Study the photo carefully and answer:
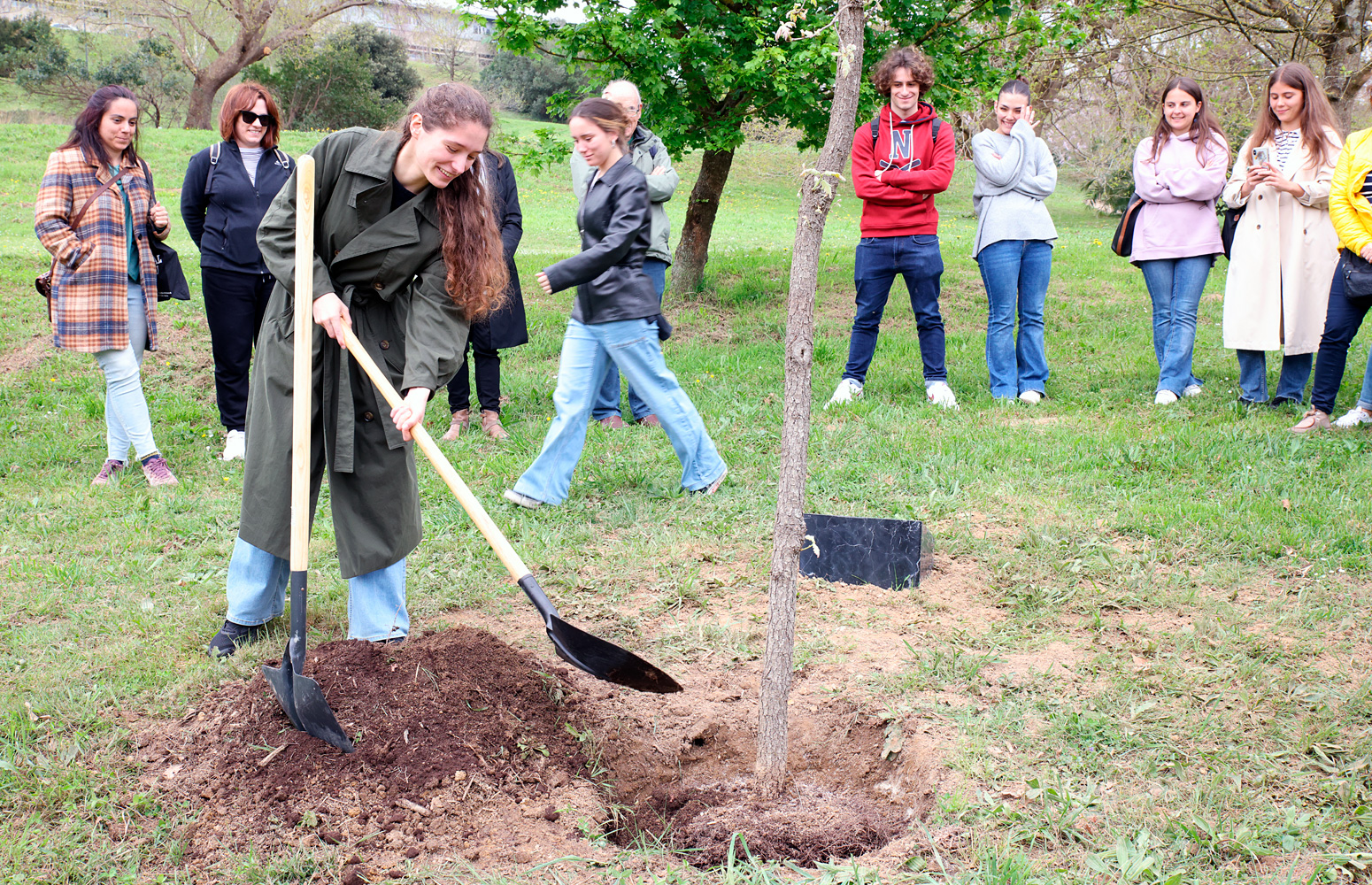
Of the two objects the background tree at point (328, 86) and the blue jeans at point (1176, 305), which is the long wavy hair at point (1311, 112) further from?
the background tree at point (328, 86)

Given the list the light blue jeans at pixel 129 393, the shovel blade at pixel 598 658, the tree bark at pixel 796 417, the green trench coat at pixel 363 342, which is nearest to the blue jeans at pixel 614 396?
the light blue jeans at pixel 129 393

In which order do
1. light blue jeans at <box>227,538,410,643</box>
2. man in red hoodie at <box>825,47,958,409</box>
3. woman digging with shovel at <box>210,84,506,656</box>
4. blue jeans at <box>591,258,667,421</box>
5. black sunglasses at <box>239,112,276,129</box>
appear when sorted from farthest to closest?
blue jeans at <box>591,258,667,421</box>, man in red hoodie at <box>825,47,958,409</box>, black sunglasses at <box>239,112,276,129</box>, light blue jeans at <box>227,538,410,643</box>, woman digging with shovel at <box>210,84,506,656</box>

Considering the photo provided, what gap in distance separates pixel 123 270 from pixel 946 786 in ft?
16.3

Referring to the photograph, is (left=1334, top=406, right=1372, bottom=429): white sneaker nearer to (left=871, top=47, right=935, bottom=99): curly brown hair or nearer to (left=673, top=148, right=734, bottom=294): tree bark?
(left=871, top=47, right=935, bottom=99): curly brown hair

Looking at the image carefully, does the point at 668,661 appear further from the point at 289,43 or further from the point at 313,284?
the point at 289,43

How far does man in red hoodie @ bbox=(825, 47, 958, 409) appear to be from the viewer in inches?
249

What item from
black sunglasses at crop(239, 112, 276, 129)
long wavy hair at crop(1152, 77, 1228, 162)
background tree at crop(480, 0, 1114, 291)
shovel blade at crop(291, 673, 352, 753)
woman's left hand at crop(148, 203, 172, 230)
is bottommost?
shovel blade at crop(291, 673, 352, 753)

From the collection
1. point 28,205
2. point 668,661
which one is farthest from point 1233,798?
point 28,205

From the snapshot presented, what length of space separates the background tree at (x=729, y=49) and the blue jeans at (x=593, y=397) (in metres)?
3.23

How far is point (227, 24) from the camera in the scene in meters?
30.7

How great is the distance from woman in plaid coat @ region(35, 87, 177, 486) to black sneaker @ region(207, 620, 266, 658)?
2237 mm

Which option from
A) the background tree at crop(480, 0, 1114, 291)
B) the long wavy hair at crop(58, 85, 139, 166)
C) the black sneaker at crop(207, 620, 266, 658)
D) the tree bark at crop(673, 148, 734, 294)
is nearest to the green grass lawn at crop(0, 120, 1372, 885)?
the black sneaker at crop(207, 620, 266, 658)

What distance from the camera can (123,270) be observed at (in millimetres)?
5492

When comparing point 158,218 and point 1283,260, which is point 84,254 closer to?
point 158,218
